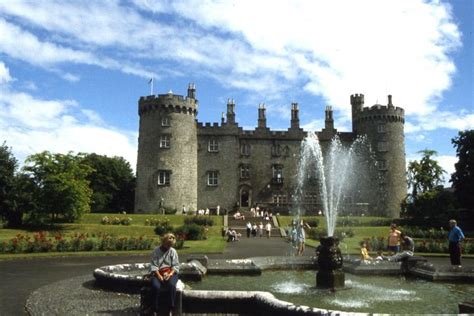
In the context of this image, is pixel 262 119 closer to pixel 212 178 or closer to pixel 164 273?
pixel 212 178

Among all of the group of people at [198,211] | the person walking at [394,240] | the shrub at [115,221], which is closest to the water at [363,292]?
the person walking at [394,240]

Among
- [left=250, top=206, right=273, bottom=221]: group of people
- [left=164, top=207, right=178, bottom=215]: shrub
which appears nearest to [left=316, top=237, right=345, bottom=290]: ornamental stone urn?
[left=250, top=206, right=273, bottom=221]: group of people

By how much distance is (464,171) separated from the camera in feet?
185

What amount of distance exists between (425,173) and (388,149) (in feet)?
23.8

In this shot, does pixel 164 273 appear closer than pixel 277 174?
Yes

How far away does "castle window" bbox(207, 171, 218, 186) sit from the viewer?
6147 centimetres

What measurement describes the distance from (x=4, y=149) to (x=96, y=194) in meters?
23.9

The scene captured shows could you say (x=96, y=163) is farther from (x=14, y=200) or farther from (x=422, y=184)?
(x=422, y=184)

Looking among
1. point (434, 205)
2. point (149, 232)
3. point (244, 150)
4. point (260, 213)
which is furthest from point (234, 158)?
point (434, 205)

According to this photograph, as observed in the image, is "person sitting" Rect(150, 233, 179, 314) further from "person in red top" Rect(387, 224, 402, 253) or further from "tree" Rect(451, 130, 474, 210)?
"tree" Rect(451, 130, 474, 210)

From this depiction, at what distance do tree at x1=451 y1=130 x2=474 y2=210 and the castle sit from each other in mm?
6919

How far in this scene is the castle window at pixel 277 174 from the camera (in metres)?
63.0

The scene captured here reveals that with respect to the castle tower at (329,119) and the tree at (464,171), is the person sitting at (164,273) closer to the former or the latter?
the tree at (464,171)

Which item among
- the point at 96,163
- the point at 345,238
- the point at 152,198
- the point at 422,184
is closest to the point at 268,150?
the point at 152,198
